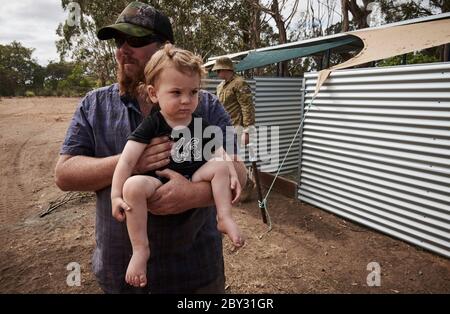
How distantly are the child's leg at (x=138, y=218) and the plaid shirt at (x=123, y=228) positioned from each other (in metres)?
0.14

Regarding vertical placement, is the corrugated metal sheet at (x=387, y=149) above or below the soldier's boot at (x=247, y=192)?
above

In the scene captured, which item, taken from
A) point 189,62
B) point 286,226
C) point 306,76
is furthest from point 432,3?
point 189,62

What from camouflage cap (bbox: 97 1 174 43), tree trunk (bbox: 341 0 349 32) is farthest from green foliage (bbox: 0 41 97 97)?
camouflage cap (bbox: 97 1 174 43)

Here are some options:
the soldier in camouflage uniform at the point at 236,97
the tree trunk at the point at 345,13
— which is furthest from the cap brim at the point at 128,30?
the tree trunk at the point at 345,13

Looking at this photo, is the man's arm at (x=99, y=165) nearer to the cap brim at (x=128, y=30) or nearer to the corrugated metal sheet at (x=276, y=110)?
the cap brim at (x=128, y=30)

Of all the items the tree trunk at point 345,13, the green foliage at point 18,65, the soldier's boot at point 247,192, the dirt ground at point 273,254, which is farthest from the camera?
the green foliage at point 18,65

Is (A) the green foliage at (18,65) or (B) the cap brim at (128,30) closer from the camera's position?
(B) the cap brim at (128,30)

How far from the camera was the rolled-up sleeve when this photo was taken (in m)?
1.75

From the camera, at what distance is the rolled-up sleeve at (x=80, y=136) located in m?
1.75

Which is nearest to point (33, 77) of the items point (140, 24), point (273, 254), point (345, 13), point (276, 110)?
point (345, 13)

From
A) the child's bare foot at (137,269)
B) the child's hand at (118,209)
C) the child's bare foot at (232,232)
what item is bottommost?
the child's bare foot at (137,269)

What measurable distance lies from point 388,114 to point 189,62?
12.8 feet

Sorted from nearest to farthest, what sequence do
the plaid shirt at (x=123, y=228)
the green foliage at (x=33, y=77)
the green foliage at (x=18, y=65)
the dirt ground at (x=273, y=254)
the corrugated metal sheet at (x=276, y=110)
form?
the plaid shirt at (x=123, y=228) < the dirt ground at (x=273, y=254) < the corrugated metal sheet at (x=276, y=110) < the green foliage at (x=33, y=77) < the green foliage at (x=18, y=65)

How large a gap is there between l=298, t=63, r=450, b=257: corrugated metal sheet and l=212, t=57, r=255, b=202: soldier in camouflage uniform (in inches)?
42.3
